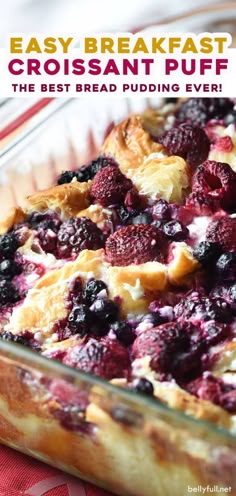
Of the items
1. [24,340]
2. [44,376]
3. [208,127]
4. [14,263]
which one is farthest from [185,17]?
[44,376]

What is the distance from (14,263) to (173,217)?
1.44ft

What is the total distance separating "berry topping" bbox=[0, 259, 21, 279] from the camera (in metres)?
2.32

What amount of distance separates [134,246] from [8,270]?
0.34 m

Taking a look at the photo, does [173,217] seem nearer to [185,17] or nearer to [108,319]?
[108,319]

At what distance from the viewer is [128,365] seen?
1956 mm

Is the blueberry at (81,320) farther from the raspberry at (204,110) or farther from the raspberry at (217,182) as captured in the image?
the raspberry at (204,110)

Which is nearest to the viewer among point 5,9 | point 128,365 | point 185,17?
point 128,365

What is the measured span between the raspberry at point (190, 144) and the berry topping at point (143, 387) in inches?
37.3

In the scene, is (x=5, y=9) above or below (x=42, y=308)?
above

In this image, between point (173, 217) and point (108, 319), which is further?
point (173, 217)

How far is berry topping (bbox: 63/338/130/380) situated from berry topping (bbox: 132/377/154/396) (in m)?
0.07

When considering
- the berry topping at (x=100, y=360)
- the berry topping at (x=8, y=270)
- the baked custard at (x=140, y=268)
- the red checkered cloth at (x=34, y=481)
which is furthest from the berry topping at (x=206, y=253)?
the red checkered cloth at (x=34, y=481)

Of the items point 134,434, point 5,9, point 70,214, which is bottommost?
point 134,434

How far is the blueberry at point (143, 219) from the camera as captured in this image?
2395mm
